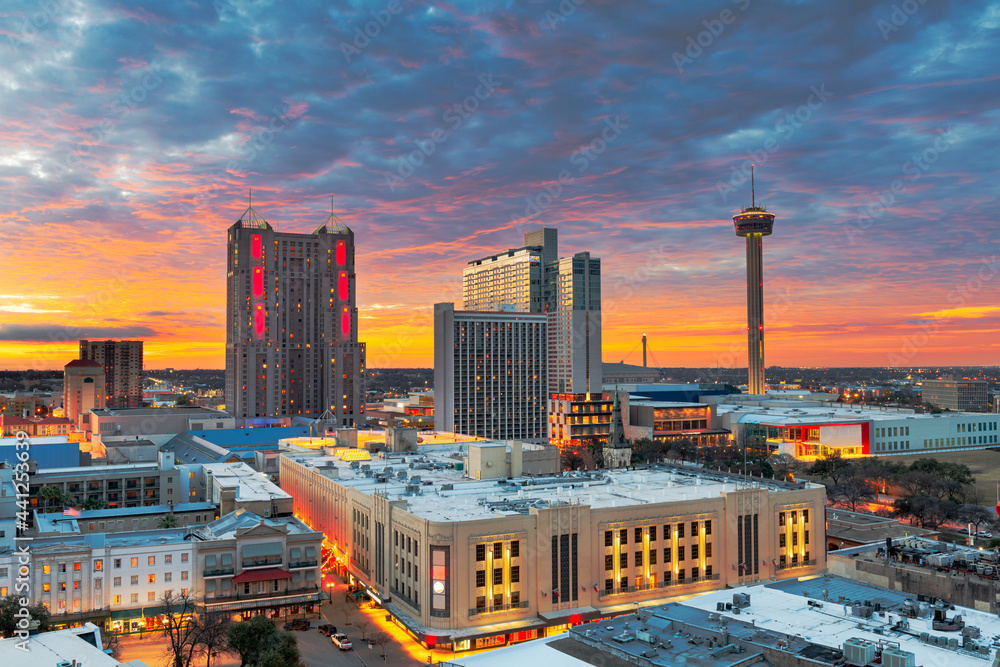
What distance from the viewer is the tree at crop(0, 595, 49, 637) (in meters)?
56.5

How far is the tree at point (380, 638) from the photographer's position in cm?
6725

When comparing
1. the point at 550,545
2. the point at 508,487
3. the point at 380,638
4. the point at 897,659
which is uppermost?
the point at 508,487

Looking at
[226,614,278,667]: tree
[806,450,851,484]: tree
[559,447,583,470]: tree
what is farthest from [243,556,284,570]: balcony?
[806,450,851,484]: tree

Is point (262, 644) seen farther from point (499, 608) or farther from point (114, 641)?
point (114, 641)

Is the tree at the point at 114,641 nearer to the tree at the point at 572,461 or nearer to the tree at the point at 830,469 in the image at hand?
the tree at the point at 572,461

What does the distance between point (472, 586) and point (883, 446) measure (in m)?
164

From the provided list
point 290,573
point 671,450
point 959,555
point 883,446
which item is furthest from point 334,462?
point 883,446

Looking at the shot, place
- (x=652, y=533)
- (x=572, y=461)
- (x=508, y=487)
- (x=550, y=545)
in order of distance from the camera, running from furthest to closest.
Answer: (x=572, y=461)
(x=508, y=487)
(x=652, y=533)
(x=550, y=545)

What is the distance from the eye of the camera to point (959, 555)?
205 feet

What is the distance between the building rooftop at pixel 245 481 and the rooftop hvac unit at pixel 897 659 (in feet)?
234

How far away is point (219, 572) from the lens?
Answer: 242 feet

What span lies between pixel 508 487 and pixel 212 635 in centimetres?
4066

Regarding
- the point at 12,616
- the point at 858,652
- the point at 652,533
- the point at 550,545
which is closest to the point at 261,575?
the point at 12,616

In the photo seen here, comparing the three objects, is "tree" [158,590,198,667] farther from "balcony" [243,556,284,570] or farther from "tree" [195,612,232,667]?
"balcony" [243,556,284,570]
